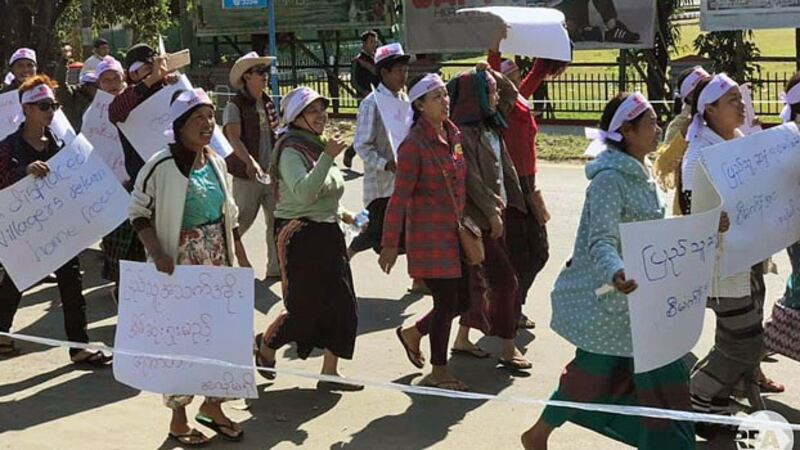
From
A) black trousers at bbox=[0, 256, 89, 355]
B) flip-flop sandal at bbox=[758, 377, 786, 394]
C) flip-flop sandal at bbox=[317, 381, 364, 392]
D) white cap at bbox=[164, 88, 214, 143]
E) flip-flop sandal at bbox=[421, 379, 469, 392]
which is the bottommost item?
flip-flop sandal at bbox=[317, 381, 364, 392]

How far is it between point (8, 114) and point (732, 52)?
13.1 meters

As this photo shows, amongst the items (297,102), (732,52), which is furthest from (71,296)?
(732,52)

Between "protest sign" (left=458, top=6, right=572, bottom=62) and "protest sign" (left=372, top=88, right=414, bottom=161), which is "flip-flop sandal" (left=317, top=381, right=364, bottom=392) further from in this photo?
"protest sign" (left=458, top=6, right=572, bottom=62)

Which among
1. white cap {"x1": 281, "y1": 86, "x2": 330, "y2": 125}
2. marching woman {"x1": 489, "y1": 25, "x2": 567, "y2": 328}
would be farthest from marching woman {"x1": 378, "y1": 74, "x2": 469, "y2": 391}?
marching woman {"x1": 489, "y1": 25, "x2": 567, "y2": 328}

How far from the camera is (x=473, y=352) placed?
23.7 ft

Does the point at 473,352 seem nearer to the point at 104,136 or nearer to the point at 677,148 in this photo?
the point at 677,148

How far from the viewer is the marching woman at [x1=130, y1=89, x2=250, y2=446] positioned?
5.63m

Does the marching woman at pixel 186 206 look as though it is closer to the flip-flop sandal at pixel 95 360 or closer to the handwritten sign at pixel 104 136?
the flip-flop sandal at pixel 95 360

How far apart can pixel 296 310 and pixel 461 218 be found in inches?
39.5

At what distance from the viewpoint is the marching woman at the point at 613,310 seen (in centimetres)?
476

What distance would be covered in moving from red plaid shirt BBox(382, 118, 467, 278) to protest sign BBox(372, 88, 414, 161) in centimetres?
146

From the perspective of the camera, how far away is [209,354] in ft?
18.1

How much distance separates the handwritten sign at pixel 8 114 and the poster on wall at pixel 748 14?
11.5 m

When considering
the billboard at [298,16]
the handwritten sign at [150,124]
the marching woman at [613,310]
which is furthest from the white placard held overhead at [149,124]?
the billboard at [298,16]
